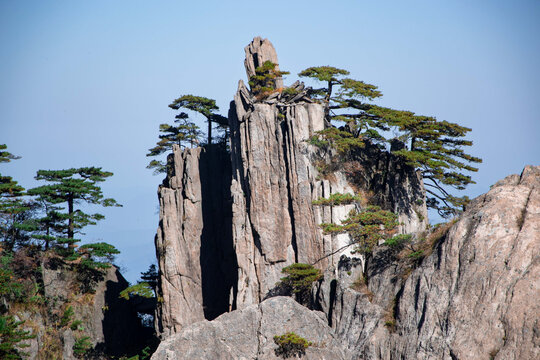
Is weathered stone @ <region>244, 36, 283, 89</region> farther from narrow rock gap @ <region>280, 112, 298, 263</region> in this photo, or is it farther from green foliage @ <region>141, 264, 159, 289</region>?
green foliage @ <region>141, 264, 159, 289</region>

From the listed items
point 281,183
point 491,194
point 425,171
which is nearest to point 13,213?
point 281,183

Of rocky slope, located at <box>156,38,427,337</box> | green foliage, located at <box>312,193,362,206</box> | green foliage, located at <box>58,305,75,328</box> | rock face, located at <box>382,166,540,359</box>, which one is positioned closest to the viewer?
rock face, located at <box>382,166,540,359</box>

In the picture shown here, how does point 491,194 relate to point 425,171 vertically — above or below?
below

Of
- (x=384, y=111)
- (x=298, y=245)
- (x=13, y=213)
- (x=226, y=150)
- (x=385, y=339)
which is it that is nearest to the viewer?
(x=385, y=339)

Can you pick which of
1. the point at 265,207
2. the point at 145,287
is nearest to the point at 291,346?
the point at 265,207

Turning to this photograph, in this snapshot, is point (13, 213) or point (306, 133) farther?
point (13, 213)

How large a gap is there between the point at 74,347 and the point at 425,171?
34255 mm

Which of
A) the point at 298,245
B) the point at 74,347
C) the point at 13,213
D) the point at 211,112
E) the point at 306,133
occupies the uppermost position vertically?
the point at 211,112

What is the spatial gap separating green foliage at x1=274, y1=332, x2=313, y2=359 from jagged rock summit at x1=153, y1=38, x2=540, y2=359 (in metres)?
0.50

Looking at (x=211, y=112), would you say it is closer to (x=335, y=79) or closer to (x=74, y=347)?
(x=335, y=79)

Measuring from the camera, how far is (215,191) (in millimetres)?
65375

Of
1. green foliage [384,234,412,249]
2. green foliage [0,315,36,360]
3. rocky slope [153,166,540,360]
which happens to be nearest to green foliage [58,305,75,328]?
green foliage [0,315,36,360]

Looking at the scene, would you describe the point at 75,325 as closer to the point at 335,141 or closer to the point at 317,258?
the point at 317,258

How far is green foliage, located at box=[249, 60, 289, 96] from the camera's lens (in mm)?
58875
